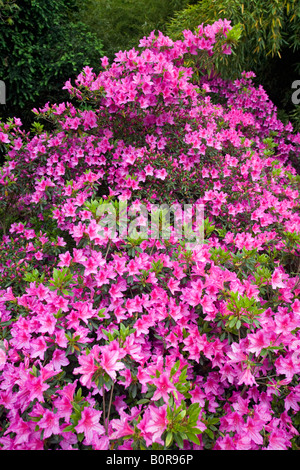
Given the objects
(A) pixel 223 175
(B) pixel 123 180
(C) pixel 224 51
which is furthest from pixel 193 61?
(B) pixel 123 180

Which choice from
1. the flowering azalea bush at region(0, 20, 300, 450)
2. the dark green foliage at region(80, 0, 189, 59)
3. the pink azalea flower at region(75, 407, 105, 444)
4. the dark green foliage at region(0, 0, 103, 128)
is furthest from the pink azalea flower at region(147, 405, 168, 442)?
the dark green foliage at region(80, 0, 189, 59)

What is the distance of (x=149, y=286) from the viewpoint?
1488 millimetres

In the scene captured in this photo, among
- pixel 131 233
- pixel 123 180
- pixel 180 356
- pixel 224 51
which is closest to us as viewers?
pixel 180 356

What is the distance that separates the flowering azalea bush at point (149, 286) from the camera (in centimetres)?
108

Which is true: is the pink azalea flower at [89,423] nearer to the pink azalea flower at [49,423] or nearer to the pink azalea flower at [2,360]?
the pink azalea flower at [49,423]

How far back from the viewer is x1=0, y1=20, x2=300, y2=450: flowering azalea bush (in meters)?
1.08

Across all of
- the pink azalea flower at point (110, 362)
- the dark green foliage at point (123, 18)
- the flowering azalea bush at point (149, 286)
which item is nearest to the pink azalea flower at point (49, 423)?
the flowering azalea bush at point (149, 286)

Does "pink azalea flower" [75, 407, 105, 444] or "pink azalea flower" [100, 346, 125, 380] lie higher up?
"pink azalea flower" [100, 346, 125, 380]

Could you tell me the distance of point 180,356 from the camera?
130 centimetres

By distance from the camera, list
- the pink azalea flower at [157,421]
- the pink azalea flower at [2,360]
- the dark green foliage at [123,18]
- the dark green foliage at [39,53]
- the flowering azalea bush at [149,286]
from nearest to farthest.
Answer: the pink azalea flower at [157,421] → the flowering azalea bush at [149,286] → the pink azalea flower at [2,360] → the dark green foliage at [39,53] → the dark green foliage at [123,18]

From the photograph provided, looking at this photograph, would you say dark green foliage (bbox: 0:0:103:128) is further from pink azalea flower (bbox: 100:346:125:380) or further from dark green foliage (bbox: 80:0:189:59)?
pink azalea flower (bbox: 100:346:125:380)
